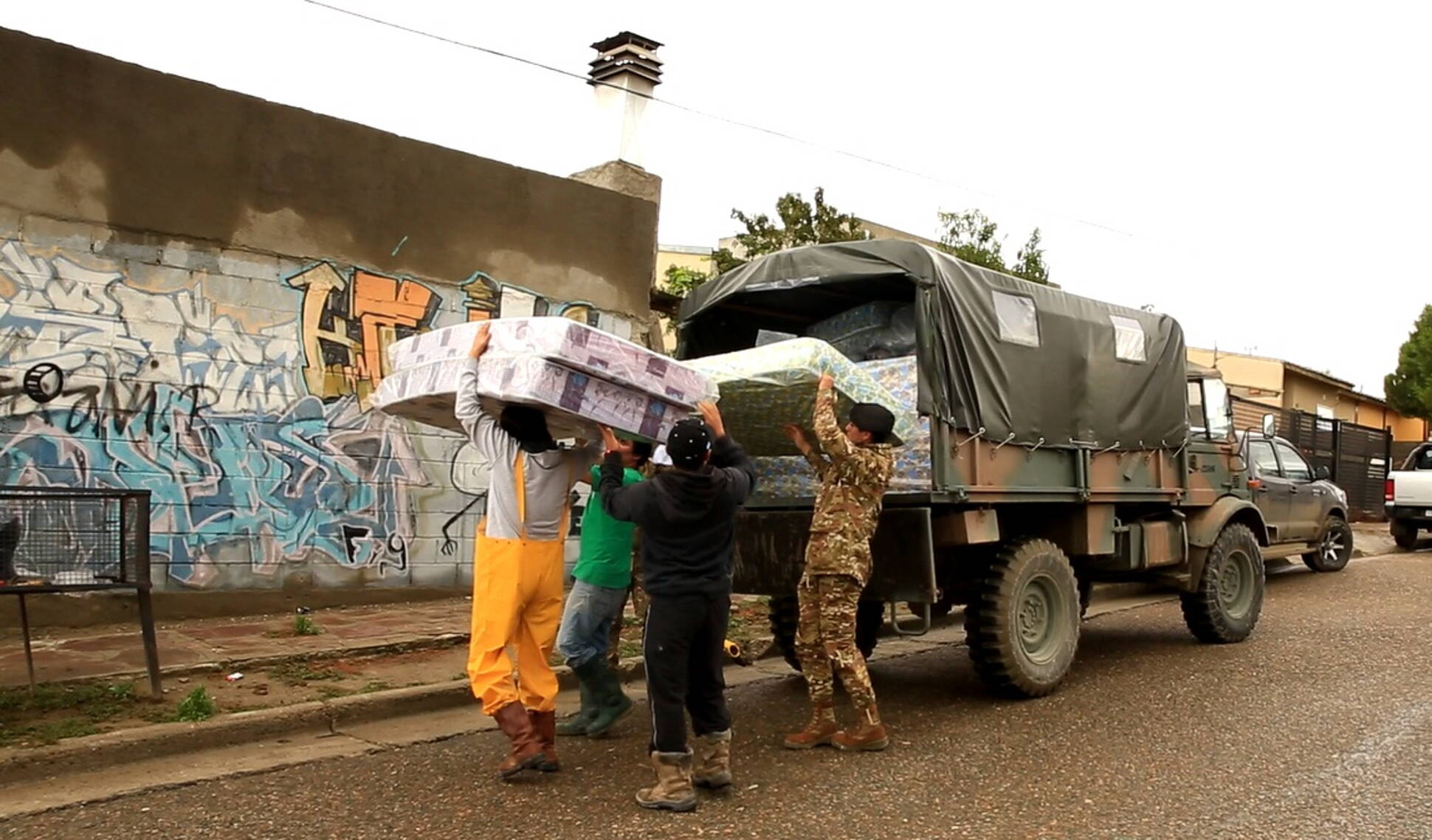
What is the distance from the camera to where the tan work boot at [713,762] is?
4.92 meters

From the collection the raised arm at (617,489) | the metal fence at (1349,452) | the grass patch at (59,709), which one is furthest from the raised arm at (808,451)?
the metal fence at (1349,452)

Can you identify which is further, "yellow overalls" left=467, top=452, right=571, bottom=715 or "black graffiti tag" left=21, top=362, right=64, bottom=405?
"black graffiti tag" left=21, top=362, right=64, bottom=405

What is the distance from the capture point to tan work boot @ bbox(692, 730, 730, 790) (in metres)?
4.92

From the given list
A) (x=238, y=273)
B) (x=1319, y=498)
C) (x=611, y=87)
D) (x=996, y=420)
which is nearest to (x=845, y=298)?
(x=996, y=420)

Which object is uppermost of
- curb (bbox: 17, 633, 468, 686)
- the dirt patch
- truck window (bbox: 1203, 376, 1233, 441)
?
truck window (bbox: 1203, 376, 1233, 441)

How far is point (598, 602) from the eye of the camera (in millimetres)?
5773

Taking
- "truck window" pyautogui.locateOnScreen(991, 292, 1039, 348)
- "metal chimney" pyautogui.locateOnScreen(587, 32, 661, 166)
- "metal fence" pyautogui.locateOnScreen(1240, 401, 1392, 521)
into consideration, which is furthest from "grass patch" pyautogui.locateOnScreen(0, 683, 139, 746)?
"metal fence" pyautogui.locateOnScreen(1240, 401, 1392, 521)

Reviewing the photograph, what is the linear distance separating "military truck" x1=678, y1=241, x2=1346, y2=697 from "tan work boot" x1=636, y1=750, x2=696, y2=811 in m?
1.98

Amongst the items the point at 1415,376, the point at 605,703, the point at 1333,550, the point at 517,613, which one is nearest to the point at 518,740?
the point at 517,613

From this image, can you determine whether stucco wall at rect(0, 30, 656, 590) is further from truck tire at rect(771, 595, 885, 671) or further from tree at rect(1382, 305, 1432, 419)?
tree at rect(1382, 305, 1432, 419)

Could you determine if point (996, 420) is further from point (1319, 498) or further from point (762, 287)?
point (1319, 498)

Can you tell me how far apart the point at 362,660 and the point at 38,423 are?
2705mm

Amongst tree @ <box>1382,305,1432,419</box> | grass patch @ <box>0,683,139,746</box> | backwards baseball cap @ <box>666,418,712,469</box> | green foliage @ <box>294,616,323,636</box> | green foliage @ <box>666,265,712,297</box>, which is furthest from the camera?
tree @ <box>1382,305,1432,419</box>

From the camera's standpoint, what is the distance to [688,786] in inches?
187
